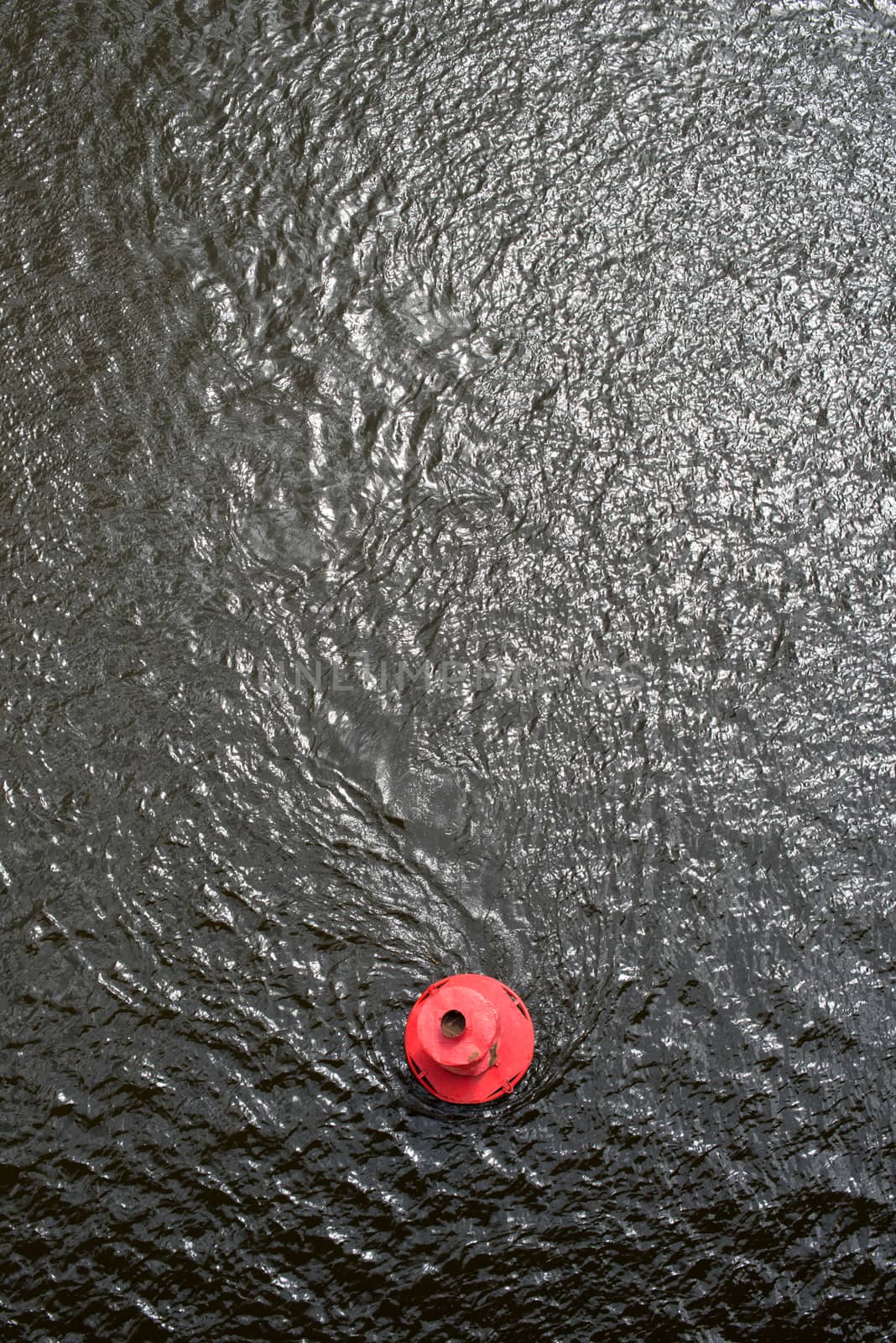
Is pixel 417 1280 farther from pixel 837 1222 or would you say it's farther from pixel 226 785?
pixel 226 785

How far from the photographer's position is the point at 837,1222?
208cm

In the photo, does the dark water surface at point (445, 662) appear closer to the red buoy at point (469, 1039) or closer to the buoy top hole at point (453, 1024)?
the red buoy at point (469, 1039)

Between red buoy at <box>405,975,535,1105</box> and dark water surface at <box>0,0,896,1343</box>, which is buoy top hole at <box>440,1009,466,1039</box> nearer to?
red buoy at <box>405,975,535,1105</box>

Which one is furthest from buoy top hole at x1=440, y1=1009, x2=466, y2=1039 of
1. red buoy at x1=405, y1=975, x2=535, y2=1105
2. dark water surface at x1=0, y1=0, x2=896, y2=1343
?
dark water surface at x1=0, y1=0, x2=896, y2=1343

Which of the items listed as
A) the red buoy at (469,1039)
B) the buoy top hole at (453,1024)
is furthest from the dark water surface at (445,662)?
the buoy top hole at (453,1024)

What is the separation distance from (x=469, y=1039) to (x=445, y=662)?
89 centimetres

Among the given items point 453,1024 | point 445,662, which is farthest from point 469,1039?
point 445,662

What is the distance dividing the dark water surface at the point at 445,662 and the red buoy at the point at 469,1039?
0.07 metres

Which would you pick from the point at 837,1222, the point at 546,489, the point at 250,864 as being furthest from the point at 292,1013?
the point at 546,489

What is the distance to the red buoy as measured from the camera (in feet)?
6.64

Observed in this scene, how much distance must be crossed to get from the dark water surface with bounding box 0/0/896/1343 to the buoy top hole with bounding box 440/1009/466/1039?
210 mm

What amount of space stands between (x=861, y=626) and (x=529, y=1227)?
152cm

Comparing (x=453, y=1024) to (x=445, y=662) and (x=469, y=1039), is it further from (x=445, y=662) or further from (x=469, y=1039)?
(x=445, y=662)

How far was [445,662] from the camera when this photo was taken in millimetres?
2631
